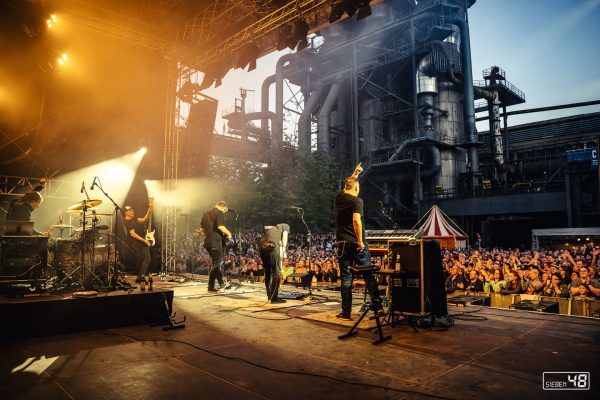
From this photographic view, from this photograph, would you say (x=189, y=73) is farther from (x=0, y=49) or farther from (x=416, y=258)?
(x=416, y=258)

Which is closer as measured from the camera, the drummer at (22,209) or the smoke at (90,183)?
the drummer at (22,209)

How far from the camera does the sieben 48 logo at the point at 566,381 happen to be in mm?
2814

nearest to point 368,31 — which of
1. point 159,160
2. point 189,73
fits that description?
point 189,73

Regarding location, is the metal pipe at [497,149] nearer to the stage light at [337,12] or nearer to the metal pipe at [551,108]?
the metal pipe at [551,108]

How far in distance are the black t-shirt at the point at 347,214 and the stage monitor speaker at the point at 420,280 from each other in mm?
772

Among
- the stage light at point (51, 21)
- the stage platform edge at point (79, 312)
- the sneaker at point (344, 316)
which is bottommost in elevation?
the sneaker at point (344, 316)

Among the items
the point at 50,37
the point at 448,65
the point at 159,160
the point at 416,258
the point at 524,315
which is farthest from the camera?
the point at 448,65

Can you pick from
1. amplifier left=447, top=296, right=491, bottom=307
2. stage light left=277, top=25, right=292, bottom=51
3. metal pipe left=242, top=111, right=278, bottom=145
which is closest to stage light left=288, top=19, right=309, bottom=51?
stage light left=277, top=25, right=292, bottom=51

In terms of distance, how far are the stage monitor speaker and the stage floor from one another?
0.34m

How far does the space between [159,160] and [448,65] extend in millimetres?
25133

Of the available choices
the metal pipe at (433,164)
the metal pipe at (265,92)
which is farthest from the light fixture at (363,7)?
the metal pipe at (265,92)

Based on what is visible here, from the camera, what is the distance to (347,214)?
5.18 m

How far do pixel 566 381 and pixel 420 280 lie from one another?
2191 millimetres

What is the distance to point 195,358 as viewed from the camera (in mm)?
3520
